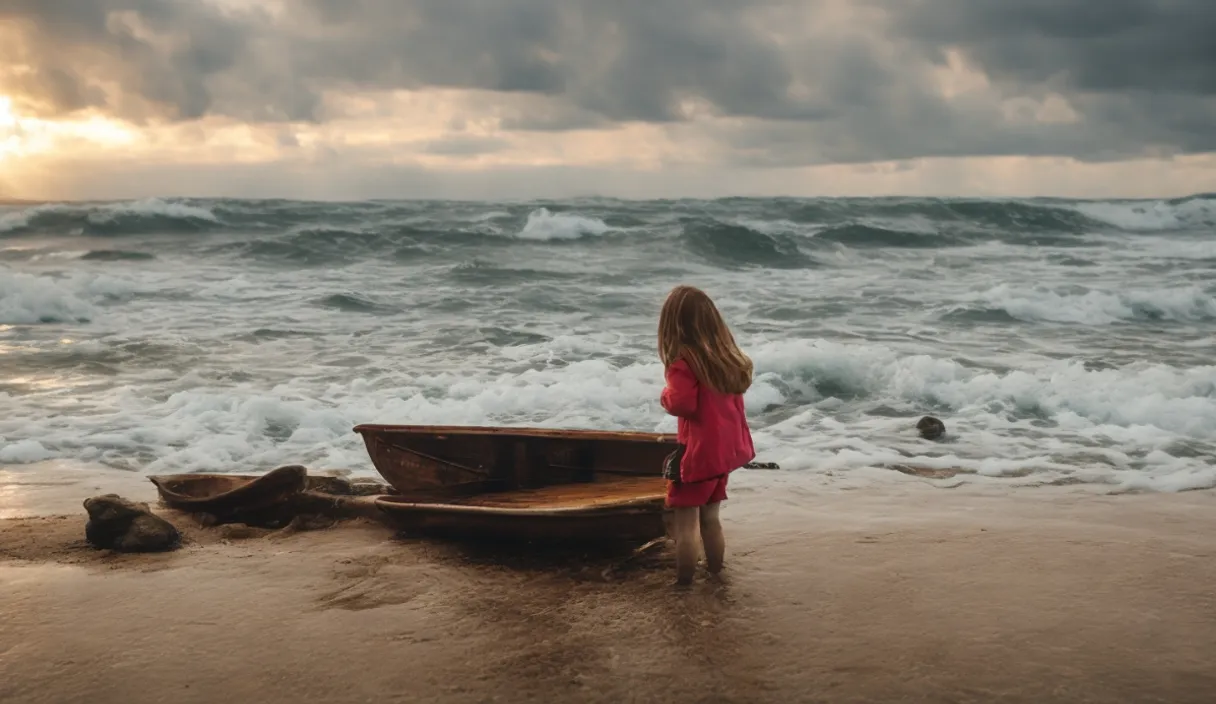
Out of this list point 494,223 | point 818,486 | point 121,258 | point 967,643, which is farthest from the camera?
point 494,223

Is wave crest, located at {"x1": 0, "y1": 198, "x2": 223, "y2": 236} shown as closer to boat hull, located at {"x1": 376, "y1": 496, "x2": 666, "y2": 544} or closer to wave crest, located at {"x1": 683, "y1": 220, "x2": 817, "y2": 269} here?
wave crest, located at {"x1": 683, "y1": 220, "x2": 817, "y2": 269}

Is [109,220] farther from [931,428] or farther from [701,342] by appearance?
[701,342]

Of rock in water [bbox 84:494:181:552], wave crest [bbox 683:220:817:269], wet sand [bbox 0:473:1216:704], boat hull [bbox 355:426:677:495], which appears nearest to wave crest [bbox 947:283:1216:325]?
wave crest [bbox 683:220:817:269]

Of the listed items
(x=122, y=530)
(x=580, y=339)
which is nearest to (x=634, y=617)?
(x=122, y=530)

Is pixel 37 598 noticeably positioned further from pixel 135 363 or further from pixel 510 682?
pixel 135 363

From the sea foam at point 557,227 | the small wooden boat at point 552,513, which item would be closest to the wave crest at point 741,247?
the sea foam at point 557,227

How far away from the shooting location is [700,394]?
4621mm

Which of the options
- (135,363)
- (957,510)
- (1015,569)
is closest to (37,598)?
(1015,569)

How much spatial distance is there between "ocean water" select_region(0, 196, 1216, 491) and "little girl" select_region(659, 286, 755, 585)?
3.18 m

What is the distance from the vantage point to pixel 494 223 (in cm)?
3419

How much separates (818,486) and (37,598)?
15.8ft

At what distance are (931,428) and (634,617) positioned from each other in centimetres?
531

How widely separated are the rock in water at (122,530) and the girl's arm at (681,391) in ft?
9.68

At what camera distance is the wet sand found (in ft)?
12.5
